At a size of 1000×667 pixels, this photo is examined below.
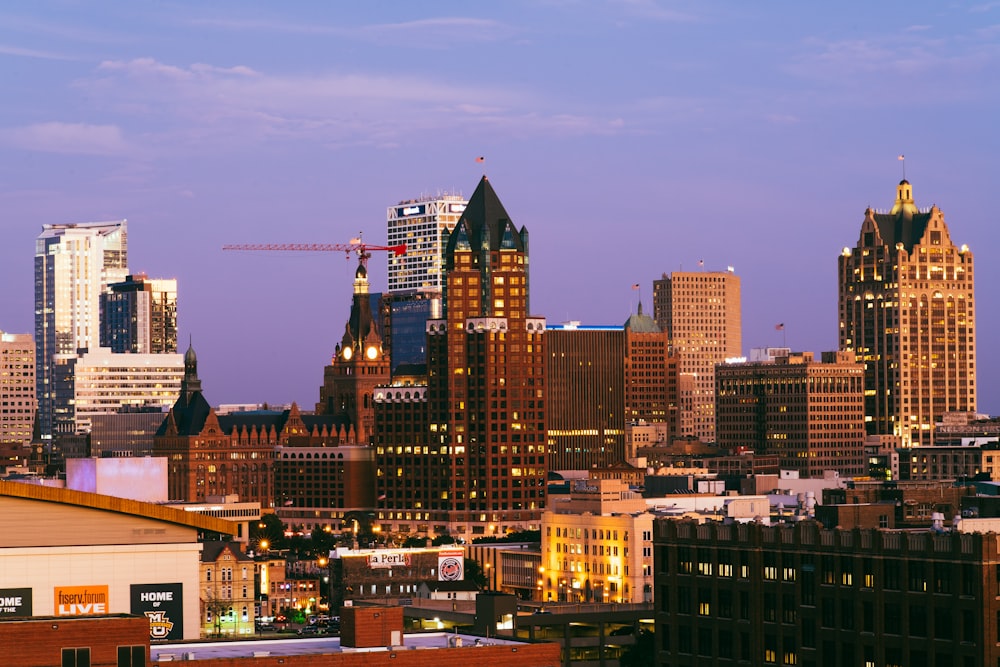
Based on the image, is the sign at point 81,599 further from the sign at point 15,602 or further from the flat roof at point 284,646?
the flat roof at point 284,646

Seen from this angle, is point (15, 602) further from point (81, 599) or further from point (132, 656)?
point (132, 656)

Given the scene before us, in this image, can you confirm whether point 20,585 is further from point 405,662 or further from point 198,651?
point 405,662

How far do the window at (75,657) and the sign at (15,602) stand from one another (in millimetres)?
26655

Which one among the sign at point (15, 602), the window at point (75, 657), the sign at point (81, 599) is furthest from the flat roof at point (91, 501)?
the window at point (75, 657)

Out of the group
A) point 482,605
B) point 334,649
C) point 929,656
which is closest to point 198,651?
point 334,649

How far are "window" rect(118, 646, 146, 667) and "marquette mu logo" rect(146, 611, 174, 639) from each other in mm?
26877

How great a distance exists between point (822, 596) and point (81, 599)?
5785 centimetres

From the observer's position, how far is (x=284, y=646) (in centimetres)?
11200

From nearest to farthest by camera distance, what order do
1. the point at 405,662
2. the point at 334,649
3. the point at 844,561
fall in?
1. the point at 405,662
2. the point at 334,649
3. the point at 844,561

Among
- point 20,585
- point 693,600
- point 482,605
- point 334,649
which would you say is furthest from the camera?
point 482,605

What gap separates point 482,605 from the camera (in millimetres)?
199000

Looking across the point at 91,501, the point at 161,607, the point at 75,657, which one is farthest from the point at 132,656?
the point at 161,607

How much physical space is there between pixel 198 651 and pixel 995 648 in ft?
186

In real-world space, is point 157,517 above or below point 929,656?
above
